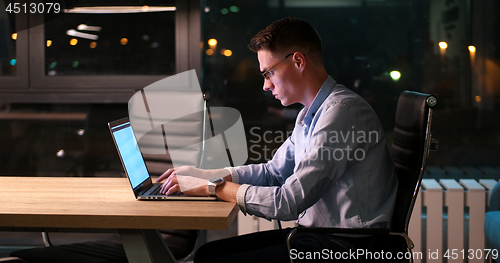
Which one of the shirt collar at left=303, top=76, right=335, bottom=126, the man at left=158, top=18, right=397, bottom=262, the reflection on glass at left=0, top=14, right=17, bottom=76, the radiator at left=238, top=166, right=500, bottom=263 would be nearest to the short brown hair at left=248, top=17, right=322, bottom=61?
the man at left=158, top=18, right=397, bottom=262

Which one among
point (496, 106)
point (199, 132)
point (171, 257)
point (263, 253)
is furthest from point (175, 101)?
point (496, 106)

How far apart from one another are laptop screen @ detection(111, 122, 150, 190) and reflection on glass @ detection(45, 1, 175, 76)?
1.45 m

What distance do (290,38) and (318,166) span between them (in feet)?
1.67

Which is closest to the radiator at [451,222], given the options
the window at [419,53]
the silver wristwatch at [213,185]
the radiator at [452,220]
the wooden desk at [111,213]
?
the radiator at [452,220]

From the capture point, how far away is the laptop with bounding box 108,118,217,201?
1543 millimetres

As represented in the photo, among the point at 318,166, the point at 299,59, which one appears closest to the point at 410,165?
the point at 318,166

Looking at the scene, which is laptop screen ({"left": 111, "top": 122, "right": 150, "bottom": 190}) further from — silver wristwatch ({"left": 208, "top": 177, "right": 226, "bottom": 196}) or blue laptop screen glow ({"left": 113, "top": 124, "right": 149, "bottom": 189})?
silver wristwatch ({"left": 208, "top": 177, "right": 226, "bottom": 196})

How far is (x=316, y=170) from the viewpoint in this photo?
1411 millimetres

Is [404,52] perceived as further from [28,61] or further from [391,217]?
[28,61]

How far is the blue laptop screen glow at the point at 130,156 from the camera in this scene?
1572mm

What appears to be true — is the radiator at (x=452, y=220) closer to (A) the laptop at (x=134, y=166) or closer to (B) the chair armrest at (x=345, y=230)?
(B) the chair armrest at (x=345, y=230)

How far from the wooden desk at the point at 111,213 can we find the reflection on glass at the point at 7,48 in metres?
1.88

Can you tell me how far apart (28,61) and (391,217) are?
8.99 feet

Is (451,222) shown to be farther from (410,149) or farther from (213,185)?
(213,185)
